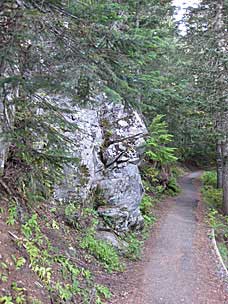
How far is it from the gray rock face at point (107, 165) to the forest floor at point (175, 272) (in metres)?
1.25

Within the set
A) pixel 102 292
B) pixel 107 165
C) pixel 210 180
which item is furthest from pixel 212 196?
pixel 102 292

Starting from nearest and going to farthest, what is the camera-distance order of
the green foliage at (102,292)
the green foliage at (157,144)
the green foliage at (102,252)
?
the green foliage at (102,292) < the green foliage at (102,252) < the green foliage at (157,144)

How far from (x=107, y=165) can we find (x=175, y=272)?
361 cm

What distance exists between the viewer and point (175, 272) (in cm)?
749

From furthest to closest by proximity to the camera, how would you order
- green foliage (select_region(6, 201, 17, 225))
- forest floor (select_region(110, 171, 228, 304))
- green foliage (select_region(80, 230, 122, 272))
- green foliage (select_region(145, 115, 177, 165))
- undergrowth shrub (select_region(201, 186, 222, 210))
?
1. undergrowth shrub (select_region(201, 186, 222, 210))
2. green foliage (select_region(145, 115, 177, 165))
3. green foliage (select_region(80, 230, 122, 272))
4. forest floor (select_region(110, 171, 228, 304))
5. green foliage (select_region(6, 201, 17, 225))

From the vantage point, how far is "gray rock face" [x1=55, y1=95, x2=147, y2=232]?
336 inches

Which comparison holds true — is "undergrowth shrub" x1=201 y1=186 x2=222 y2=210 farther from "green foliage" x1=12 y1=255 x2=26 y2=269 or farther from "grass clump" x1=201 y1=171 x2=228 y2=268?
"green foliage" x1=12 y1=255 x2=26 y2=269

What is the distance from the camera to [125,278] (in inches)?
287

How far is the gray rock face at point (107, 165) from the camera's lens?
336 inches

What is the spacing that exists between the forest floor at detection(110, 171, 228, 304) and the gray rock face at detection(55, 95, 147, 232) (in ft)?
4.09

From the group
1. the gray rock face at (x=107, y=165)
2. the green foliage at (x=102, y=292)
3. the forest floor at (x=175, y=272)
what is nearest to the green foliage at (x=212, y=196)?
the forest floor at (x=175, y=272)

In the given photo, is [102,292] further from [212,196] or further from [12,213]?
[212,196]

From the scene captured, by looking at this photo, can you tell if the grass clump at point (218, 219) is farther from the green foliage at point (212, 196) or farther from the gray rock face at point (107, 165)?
the gray rock face at point (107, 165)

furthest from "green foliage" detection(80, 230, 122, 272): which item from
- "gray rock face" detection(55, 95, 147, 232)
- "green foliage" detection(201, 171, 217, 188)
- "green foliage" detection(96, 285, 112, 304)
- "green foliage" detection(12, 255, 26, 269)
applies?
"green foliage" detection(201, 171, 217, 188)
